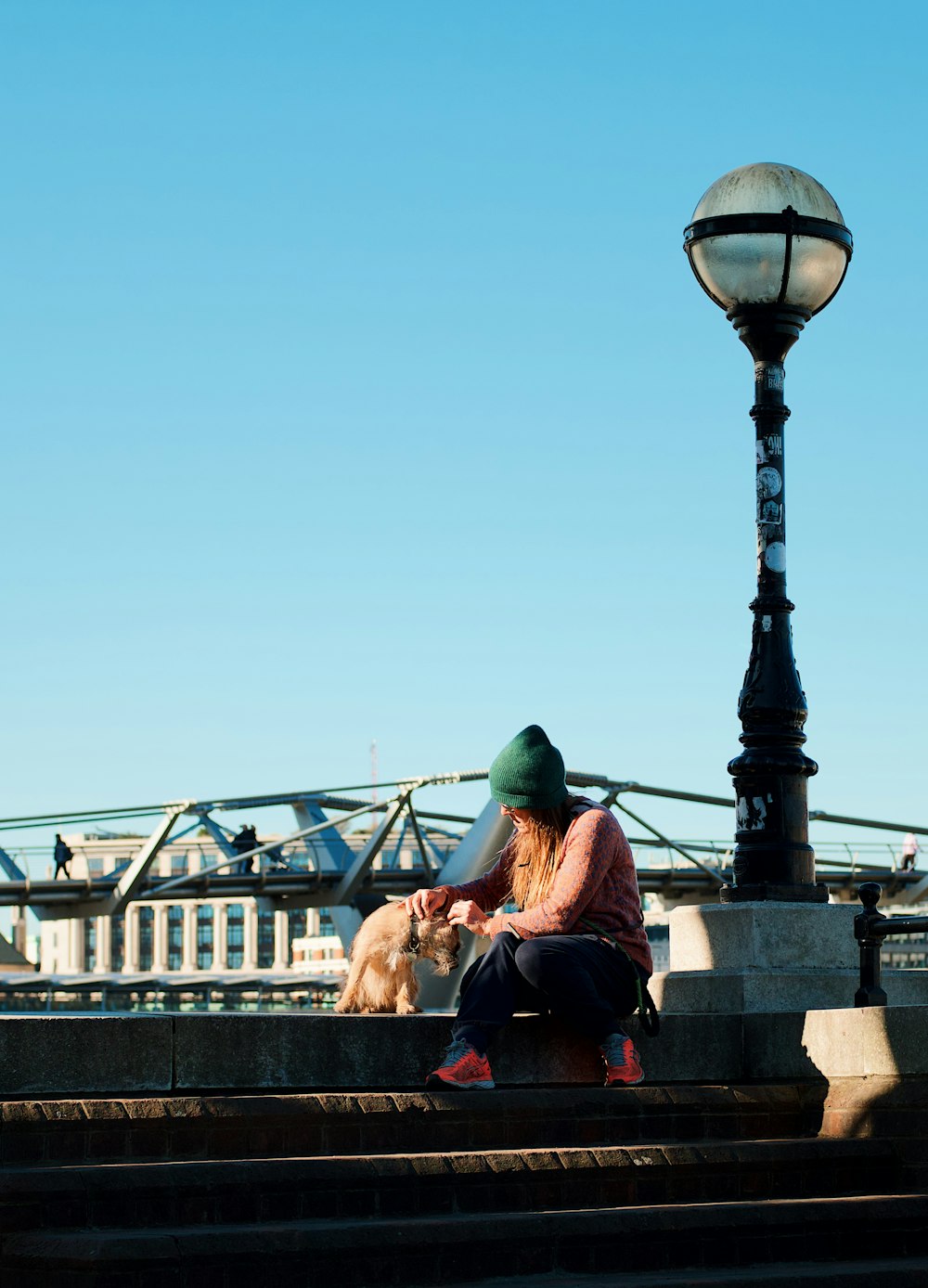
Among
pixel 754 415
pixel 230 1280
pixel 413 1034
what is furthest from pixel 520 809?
pixel 754 415

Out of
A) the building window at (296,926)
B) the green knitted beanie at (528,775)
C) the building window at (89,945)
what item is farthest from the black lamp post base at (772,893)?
the building window at (89,945)

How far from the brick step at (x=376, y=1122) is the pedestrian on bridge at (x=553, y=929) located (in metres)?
0.14

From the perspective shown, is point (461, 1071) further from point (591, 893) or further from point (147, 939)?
point (147, 939)

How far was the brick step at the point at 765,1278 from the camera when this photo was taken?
6.81 m

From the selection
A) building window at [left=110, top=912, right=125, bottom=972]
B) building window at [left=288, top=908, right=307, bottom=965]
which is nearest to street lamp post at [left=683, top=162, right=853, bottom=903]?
building window at [left=288, top=908, right=307, bottom=965]

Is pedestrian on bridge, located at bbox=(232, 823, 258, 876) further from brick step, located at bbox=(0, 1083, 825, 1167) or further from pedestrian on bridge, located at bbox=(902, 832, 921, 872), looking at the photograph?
brick step, located at bbox=(0, 1083, 825, 1167)

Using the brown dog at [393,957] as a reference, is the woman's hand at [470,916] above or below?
above

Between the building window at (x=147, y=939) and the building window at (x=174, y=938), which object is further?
the building window at (x=174, y=938)

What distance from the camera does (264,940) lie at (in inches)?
7318

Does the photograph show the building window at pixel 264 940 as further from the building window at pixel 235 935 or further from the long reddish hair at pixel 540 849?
the long reddish hair at pixel 540 849

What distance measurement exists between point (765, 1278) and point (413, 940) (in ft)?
7.63

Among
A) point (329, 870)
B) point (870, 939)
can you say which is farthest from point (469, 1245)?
point (329, 870)

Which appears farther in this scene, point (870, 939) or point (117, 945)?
point (117, 945)

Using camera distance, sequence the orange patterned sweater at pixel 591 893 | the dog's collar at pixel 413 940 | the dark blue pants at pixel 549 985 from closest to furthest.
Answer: the dark blue pants at pixel 549 985, the orange patterned sweater at pixel 591 893, the dog's collar at pixel 413 940
